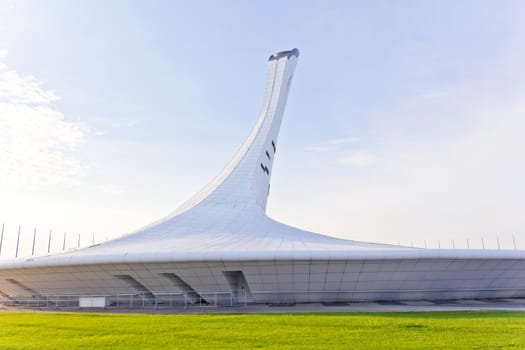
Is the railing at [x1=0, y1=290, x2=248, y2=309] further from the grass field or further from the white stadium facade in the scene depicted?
the grass field

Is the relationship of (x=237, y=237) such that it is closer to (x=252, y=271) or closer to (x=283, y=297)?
(x=252, y=271)

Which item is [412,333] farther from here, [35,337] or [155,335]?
[35,337]

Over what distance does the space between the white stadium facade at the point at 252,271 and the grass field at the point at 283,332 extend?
4.29 m

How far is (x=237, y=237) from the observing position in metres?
18.1

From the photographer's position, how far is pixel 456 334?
24.6 ft

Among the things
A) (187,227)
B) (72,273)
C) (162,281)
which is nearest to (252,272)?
(162,281)

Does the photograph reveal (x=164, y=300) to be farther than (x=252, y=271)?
Yes

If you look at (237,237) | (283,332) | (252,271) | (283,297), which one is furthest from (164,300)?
(283,332)

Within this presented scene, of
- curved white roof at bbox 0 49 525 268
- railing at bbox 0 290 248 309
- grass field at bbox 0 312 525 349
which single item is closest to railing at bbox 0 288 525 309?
railing at bbox 0 290 248 309

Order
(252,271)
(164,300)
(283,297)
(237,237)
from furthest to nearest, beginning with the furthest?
(237,237)
(164,300)
(283,297)
(252,271)

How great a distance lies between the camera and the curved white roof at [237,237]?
14.7 m

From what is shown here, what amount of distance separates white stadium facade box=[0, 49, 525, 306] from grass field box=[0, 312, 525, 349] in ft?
14.1

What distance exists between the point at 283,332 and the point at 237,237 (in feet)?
33.5

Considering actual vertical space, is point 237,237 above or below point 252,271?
above
